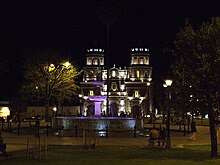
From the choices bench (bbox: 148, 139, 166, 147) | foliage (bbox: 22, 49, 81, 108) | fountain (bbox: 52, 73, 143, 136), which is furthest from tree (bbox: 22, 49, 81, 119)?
bench (bbox: 148, 139, 166, 147)

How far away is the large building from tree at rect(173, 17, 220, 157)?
107 metres

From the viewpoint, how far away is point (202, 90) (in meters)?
19.2

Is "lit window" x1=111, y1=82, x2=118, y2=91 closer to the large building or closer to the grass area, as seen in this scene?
the large building

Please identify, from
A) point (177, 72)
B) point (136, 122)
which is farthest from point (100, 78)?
point (177, 72)

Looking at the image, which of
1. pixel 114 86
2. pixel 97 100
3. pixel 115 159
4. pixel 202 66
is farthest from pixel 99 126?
pixel 114 86

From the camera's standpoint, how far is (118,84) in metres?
134

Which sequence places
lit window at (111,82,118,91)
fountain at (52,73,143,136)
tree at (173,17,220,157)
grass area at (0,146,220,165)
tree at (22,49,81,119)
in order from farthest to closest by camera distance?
lit window at (111,82,118,91)
tree at (22,49,81,119)
fountain at (52,73,143,136)
tree at (173,17,220,157)
grass area at (0,146,220,165)

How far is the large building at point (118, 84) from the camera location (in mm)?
129250

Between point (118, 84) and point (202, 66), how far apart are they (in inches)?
4516

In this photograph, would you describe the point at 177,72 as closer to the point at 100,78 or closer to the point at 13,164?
the point at 13,164

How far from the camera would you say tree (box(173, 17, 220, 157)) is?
62.5 ft

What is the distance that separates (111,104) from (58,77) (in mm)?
69511

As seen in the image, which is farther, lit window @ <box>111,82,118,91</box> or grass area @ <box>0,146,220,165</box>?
lit window @ <box>111,82,118,91</box>

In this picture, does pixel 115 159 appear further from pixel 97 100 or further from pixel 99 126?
pixel 97 100
